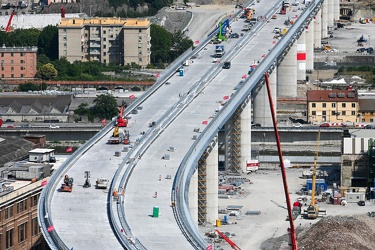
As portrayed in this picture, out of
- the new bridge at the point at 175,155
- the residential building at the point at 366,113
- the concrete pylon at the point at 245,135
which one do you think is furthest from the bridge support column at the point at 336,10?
the concrete pylon at the point at 245,135

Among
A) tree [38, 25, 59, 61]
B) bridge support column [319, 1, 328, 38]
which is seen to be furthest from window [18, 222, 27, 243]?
bridge support column [319, 1, 328, 38]

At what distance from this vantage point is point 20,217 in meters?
63.4

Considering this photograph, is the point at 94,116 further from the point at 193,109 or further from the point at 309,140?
the point at 193,109

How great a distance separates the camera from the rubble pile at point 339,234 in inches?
2746

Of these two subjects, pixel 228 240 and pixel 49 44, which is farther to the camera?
pixel 49 44

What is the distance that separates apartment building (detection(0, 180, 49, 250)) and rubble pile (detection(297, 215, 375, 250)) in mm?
11187

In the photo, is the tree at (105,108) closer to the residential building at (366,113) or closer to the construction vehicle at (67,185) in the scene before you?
the residential building at (366,113)

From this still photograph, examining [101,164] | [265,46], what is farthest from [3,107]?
[101,164]

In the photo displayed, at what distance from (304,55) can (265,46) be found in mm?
16906

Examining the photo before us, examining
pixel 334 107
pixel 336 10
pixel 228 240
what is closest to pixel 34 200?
pixel 228 240

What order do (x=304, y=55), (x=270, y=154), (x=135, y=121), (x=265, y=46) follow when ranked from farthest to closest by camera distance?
1. (x=304, y=55)
2. (x=265, y=46)
3. (x=270, y=154)
4. (x=135, y=121)

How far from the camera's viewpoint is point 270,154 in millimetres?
96188

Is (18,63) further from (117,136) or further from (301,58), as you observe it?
(117,136)

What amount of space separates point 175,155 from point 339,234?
7.40m
